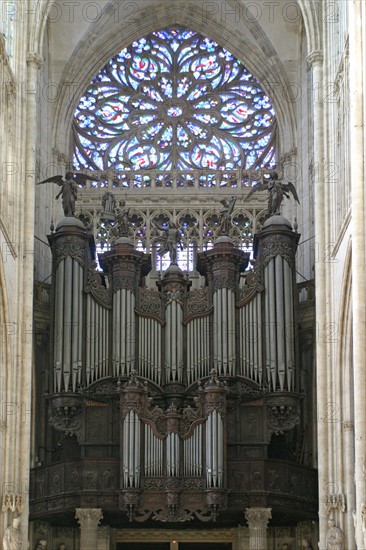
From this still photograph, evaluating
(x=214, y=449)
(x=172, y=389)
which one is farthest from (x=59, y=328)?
(x=214, y=449)

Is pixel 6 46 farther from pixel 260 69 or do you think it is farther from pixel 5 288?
pixel 260 69

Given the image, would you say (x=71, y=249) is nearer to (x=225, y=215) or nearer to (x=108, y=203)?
(x=108, y=203)

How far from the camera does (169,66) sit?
35875 mm

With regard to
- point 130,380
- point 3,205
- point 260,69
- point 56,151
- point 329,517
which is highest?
point 260,69

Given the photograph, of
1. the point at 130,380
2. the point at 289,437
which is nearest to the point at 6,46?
the point at 130,380

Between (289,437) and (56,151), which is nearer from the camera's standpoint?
(289,437)

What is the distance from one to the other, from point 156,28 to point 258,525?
12795 millimetres

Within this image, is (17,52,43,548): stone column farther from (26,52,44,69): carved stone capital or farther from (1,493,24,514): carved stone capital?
(1,493,24,514): carved stone capital

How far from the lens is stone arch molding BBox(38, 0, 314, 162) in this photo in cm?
3456

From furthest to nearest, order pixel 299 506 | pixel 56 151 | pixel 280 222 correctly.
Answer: pixel 56 151 < pixel 280 222 < pixel 299 506

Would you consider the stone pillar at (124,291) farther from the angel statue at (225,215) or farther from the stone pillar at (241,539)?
the stone pillar at (241,539)

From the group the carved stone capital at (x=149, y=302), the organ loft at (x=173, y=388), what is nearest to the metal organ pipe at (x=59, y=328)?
the organ loft at (x=173, y=388)

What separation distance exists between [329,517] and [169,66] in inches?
511

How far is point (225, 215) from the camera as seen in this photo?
1239 inches
